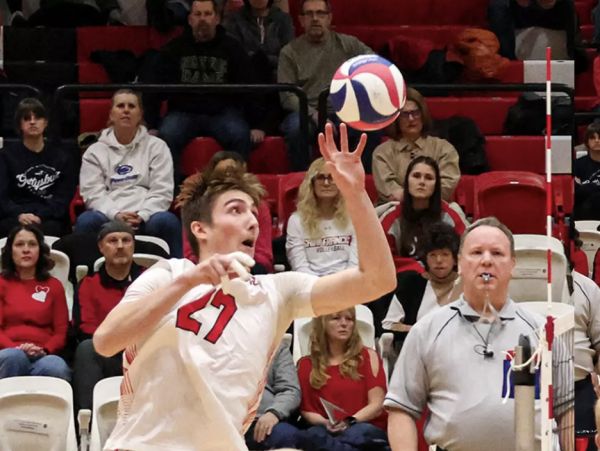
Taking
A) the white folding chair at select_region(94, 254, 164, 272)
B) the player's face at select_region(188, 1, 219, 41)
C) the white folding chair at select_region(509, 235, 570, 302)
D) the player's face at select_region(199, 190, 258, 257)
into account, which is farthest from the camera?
the player's face at select_region(188, 1, 219, 41)

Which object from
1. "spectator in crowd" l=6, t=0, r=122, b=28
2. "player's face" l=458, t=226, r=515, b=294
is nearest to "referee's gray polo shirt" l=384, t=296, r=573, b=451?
"player's face" l=458, t=226, r=515, b=294

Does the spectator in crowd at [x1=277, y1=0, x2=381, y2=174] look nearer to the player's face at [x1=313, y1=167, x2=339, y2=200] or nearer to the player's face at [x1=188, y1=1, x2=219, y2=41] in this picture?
the player's face at [x1=188, y1=1, x2=219, y2=41]

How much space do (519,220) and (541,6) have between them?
2802mm

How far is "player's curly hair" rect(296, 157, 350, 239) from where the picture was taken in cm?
845

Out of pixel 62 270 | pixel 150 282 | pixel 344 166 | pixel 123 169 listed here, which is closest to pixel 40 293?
pixel 62 270

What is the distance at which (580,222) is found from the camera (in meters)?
9.65

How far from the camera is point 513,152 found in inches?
394

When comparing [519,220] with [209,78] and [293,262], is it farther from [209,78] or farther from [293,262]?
[209,78]

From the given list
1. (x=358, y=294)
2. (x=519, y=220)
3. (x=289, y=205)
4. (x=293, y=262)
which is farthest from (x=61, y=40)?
(x=358, y=294)

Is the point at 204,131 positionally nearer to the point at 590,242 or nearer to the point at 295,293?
the point at 590,242

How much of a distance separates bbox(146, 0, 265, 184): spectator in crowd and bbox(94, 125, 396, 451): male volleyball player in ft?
17.5

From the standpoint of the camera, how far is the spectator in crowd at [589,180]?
9727 mm

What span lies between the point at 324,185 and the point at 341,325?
1450mm

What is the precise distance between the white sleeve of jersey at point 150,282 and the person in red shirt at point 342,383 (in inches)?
124
